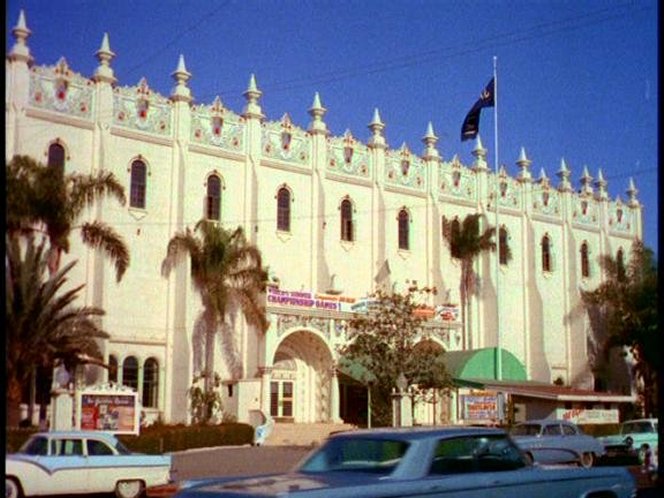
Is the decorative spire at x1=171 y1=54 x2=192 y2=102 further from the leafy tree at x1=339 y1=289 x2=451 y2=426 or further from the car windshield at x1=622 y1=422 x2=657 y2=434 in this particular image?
the car windshield at x1=622 y1=422 x2=657 y2=434

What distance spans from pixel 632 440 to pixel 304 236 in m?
15.5

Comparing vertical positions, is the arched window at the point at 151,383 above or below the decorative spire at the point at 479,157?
below

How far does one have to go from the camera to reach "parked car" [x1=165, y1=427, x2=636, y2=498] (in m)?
7.86

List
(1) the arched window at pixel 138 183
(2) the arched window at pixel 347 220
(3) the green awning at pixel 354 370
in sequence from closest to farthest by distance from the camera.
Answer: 1. (1) the arched window at pixel 138 183
2. (3) the green awning at pixel 354 370
3. (2) the arched window at pixel 347 220

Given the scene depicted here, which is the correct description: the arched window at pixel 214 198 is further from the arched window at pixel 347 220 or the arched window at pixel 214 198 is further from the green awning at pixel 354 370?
the green awning at pixel 354 370

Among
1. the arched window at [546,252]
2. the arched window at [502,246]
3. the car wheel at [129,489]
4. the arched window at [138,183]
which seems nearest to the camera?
the car wheel at [129,489]

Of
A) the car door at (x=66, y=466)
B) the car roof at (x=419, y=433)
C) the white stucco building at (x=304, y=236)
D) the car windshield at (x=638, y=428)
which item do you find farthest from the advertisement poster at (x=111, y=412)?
the car roof at (x=419, y=433)

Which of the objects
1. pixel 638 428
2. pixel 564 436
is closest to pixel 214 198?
pixel 638 428

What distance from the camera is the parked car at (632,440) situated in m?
25.7

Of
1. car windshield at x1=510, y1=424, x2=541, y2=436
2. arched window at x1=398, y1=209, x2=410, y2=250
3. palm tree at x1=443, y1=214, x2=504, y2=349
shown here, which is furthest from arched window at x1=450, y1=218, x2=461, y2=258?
car windshield at x1=510, y1=424, x2=541, y2=436

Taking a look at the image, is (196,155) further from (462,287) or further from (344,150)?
(462,287)

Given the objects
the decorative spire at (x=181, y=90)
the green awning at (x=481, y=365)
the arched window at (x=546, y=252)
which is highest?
the decorative spire at (x=181, y=90)

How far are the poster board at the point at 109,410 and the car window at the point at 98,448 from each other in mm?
9548

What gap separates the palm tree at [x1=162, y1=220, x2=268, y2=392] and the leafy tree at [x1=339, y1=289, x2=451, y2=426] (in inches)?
144
